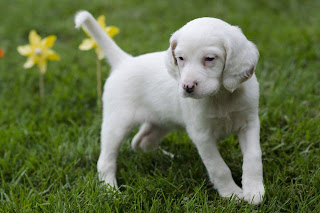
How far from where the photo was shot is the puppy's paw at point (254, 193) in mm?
3207

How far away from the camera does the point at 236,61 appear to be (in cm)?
301

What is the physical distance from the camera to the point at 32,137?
4.70m

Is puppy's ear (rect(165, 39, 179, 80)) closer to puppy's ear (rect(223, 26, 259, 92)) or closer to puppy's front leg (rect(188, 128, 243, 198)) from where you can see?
puppy's ear (rect(223, 26, 259, 92))

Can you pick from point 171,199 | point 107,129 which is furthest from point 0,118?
point 171,199

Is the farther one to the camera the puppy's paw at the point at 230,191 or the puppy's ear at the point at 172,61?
the puppy's paw at the point at 230,191

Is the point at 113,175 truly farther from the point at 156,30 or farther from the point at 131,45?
the point at 156,30

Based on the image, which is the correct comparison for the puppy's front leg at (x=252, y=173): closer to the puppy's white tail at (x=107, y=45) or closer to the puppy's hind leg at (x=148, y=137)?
the puppy's hind leg at (x=148, y=137)

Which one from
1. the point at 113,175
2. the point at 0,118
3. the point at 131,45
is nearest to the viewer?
the point at 113,175

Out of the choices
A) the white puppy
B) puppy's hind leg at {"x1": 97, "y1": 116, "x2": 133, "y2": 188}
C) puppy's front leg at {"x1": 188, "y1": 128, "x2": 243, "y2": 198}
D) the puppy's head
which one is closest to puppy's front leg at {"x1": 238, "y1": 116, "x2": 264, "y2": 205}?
the white puppy

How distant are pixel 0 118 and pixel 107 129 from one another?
1.76m

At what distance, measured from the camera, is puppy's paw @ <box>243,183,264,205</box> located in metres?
3.21

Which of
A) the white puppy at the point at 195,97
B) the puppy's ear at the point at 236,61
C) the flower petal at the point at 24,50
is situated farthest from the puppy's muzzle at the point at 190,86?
the flower petal at the point at 24,50

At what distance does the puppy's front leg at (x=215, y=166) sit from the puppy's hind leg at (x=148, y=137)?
0.93 metres

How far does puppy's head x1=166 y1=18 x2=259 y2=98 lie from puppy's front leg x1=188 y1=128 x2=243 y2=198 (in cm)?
53
